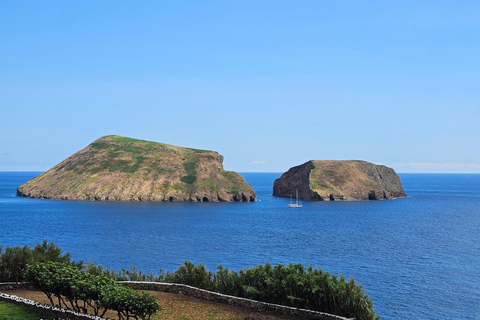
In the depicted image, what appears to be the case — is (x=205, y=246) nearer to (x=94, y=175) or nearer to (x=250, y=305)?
(x=250, y=305)

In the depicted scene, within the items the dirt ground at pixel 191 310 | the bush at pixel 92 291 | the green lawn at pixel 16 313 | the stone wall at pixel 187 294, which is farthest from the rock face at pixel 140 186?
the bush at pixel 92 291

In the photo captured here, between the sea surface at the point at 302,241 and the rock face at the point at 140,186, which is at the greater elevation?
the rock face at the point at 140,186

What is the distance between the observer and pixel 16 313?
101 ft

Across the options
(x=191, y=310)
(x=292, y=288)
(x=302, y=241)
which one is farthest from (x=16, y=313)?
(x=302, y=241)

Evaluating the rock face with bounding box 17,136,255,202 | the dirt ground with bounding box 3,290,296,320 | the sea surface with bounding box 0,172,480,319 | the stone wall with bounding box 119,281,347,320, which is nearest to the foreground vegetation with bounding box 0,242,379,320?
the stone wall with bounding box 119,281,347,320

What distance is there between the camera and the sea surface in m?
56.4

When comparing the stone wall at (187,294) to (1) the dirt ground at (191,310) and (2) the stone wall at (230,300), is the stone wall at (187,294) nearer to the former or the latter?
(2) the stone wall at (230,300)

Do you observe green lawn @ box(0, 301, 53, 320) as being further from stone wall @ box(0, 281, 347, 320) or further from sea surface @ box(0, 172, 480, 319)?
sea surface @ box(0, 172, 480, 319)

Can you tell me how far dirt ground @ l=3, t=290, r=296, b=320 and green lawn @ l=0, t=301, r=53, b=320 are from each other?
7.69 feet

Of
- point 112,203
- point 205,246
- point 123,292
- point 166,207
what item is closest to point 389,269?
point 205,246

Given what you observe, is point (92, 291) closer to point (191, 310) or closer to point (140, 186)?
point (191, 310)

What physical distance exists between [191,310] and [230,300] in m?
3.34

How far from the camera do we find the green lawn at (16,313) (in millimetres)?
29639

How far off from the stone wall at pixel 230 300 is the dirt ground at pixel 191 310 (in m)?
0.52
